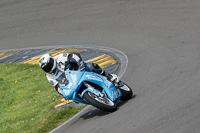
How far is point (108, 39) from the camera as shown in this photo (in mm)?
15023

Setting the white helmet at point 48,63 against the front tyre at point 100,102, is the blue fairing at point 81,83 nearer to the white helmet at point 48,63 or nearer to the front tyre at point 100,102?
the front tyre at point 100,102

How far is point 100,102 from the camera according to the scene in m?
8.52

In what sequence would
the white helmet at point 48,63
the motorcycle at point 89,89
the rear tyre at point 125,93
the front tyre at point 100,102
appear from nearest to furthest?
the front tyre at point 100,102, the motorcycle at point 89,89, the white helmet at point 48,63, the rear tyre at point 125,93

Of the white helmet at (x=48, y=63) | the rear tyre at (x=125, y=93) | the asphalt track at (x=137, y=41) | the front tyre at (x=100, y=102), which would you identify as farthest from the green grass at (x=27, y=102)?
the white helmet at (x=48, y=63)

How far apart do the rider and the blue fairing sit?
Result: 0.59ft

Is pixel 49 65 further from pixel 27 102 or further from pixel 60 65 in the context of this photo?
pixel 27 102

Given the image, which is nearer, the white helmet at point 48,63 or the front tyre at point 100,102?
the front tyre at point 100,102

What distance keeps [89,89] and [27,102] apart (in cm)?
380

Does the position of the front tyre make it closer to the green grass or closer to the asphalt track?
the asphalt track

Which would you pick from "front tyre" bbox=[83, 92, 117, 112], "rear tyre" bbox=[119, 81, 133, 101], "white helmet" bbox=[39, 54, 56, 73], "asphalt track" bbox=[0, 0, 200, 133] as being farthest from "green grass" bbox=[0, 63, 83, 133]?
"white helmet" bbox=[39, 54, 56, 73]

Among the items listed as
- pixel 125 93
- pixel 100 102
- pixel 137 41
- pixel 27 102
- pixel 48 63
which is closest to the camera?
pixel 100 102

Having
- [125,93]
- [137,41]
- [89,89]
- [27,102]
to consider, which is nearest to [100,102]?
[89,89]

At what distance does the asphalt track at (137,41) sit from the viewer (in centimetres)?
805

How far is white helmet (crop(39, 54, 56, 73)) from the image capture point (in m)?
8.75
